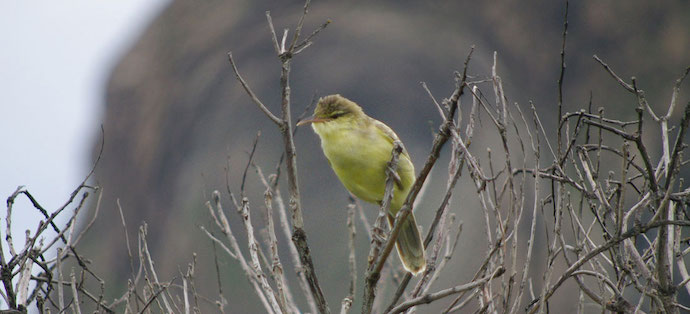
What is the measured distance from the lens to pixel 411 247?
356 cm

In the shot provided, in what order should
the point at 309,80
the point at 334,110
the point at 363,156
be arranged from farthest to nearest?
the point at 309,80
the point at 334,110
the point at 363,156

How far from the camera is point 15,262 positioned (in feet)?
7.64

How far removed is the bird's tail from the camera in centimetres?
345

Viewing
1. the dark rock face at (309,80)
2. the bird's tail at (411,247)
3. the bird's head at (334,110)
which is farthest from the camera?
the dark rock face at (309,80)

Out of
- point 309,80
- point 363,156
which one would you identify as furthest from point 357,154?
point 309,80

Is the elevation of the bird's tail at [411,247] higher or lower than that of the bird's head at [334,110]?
lower

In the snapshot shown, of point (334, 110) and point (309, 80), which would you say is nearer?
point (334, 110)

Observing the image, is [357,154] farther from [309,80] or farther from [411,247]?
[309,80]

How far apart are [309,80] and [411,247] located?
1015 cm

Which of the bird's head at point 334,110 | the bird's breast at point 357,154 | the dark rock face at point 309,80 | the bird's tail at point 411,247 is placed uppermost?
the dark rock face at point 309,80

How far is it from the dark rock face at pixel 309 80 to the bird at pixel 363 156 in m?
8.27

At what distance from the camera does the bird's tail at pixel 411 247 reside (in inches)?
136

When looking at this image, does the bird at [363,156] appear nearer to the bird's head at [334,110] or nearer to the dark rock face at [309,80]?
the bird's head at [334,110]

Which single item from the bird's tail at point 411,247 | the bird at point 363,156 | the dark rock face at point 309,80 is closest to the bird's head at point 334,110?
the bird at point 363,156
